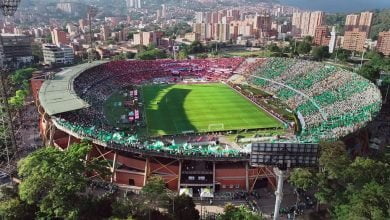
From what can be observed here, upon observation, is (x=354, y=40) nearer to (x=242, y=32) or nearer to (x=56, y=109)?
(x=242, y=32)

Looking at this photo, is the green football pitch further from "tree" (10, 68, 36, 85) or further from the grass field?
"tree" (10, 68, 36, 85)

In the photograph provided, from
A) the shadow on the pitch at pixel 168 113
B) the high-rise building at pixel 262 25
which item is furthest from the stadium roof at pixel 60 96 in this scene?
the high-rise building at pixel 262 25

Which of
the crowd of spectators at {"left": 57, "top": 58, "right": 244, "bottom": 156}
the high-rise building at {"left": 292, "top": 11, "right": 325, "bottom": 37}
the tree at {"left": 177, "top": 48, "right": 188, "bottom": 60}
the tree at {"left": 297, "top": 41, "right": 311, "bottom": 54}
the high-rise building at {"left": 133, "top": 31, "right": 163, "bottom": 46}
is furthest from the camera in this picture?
the high-rise building at {"left": 292, "top": 11, "right": 325, "bottom": 37}

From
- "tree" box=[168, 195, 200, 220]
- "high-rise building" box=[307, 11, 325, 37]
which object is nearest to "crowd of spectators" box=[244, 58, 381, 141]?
"tree" box=[168, 195, 200, 220]

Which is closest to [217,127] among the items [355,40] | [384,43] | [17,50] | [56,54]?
[56,54]

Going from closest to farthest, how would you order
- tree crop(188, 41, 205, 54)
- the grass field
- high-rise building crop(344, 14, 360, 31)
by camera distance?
the grass field, tree crop(188, 41, 205, 54), high-rise building crop(344, 14, 360, 31)

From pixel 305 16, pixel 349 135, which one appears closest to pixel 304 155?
pixel 349 135
